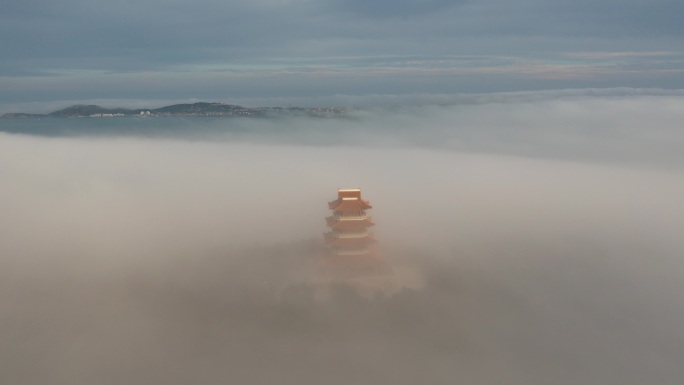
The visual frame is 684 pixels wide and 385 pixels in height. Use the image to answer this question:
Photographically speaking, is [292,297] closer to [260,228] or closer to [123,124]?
[260,228]

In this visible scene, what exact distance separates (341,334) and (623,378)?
22.5 ft

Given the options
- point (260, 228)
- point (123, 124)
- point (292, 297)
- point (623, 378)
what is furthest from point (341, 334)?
point (123, 124)

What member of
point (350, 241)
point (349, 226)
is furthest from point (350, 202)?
point (350, 241)

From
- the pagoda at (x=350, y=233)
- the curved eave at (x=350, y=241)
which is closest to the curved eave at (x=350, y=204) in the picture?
the pagoda at (x=350, y=233)

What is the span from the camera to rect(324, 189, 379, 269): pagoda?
62.9 feet

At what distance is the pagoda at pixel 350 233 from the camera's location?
19.2m

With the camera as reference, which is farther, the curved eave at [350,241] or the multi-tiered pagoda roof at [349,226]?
the curved eave at [350,241]

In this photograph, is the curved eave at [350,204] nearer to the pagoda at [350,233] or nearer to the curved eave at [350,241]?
the pagoda at [350,233]

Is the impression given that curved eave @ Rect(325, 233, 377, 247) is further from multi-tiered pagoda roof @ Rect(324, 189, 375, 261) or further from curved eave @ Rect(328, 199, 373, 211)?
curved eave @ Rect(328, 199, 373, 211)

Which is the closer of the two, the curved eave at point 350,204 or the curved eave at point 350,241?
the curved eave at point 350,204

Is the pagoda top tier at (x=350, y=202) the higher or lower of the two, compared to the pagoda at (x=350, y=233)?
higher

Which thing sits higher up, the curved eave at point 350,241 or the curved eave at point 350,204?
the curved eave at point 350,204

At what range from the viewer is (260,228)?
26.2 metres

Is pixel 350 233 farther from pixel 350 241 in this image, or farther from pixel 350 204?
pixel 350 204
